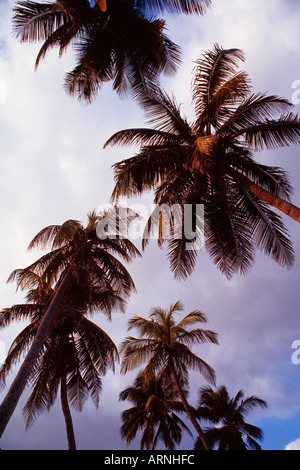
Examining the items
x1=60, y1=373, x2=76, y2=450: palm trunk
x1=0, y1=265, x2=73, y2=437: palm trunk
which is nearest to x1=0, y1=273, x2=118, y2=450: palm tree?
x1=60, y1=373, x2=76, y2=450: palm trunk

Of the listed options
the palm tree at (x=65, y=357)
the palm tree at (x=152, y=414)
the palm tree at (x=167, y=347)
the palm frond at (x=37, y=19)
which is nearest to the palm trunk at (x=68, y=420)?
the palm tree at (x=65, y=357)

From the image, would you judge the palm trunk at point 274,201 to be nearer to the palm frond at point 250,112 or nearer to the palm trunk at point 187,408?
the palm frond at point 250,112

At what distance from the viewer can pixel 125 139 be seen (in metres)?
9.05

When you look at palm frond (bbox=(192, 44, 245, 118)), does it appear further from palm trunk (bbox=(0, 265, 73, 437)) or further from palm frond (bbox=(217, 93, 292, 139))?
palm trunk (bbox=(0, 265, 73, 437))

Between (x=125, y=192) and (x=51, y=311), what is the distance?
14.0 ft

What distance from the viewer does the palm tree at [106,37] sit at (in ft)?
26.2

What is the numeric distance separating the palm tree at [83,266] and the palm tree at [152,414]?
8637mm

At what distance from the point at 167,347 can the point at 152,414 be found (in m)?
6.23

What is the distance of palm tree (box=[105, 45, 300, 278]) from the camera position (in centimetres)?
784

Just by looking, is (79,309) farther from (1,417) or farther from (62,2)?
(62,2)

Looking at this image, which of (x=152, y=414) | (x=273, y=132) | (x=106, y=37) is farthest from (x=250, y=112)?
A: (x=152, y=414)

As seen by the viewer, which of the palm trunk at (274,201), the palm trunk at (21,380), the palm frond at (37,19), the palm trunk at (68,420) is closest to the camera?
the palm trunk at (274,201)
